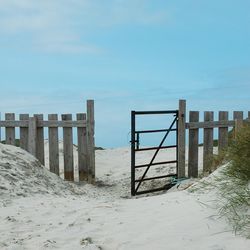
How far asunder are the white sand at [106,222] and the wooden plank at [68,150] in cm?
330

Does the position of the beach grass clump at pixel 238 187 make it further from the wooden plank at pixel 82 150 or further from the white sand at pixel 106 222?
→ the wooden plank at pixel 82 150

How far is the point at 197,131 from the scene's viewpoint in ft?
42.8

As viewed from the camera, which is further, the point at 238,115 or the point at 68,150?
the point at 238,115

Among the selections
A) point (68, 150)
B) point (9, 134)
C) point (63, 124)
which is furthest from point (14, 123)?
point (68, 150)

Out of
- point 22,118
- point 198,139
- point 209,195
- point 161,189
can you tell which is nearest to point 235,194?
point 209,195

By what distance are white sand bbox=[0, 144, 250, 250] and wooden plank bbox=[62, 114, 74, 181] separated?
330 centimetres

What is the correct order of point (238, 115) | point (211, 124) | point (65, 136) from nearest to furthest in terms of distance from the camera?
point (65, 136), point (211, 124), point (238, 115)

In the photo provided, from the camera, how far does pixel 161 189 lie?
39.1ft

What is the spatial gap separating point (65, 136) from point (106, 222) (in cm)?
677

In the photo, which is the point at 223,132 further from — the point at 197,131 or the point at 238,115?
the point at 197,131

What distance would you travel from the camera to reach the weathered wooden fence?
42.1 feet

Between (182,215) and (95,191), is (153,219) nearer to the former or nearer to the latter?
(182,215)

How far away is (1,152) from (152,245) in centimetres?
628

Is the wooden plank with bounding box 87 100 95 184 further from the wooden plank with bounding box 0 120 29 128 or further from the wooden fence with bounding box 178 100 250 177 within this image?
the wooden fence with bounding box 178 100 250 177
